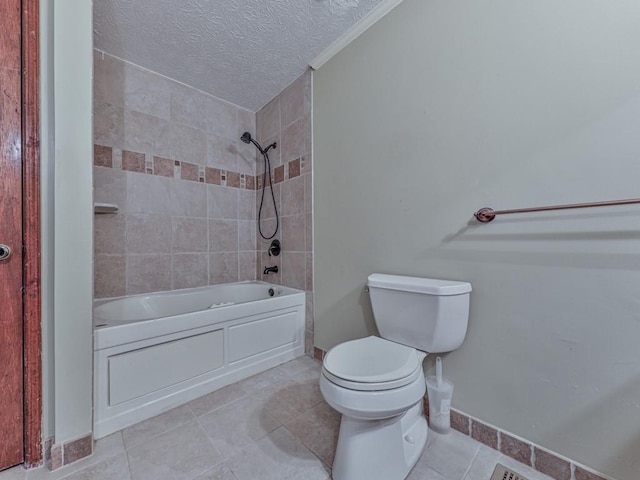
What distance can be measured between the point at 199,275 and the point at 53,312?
1233 mm

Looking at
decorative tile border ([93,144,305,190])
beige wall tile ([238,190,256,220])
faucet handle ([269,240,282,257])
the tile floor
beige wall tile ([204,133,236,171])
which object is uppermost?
beige wall tile ([204,133,236,171])

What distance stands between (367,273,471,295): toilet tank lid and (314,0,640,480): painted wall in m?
0.08

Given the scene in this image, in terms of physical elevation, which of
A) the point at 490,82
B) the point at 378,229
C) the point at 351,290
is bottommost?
the point at 351,290

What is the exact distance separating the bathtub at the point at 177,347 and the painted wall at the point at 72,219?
14 cm

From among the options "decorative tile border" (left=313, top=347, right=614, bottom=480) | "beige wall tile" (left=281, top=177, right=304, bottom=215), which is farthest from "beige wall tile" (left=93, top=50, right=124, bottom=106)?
"decorative tile border" (left=313, top=347, right=614, bottom=480)

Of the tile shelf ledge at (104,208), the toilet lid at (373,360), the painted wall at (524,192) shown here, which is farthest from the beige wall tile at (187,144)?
the toilet lid at (373,360)

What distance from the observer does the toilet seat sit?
2.99 feet

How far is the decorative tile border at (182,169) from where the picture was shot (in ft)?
6.20

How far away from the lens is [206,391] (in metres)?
1.58

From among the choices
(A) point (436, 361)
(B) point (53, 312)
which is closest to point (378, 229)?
(A) point (436, 361)

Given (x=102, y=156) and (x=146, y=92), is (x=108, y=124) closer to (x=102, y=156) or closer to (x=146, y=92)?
(x=102, y=156)

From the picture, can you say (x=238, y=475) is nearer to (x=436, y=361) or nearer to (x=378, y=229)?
(x=436, y=361)

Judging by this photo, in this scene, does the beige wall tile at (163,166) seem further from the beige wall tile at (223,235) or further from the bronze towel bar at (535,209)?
the bronze towel bar at (535,209)

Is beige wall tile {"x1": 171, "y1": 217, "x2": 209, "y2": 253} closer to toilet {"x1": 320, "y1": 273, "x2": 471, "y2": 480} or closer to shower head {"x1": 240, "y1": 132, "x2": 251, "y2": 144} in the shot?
shower head {"x1": 240, "y1": 132, "x2": 251, "y2": 144}
